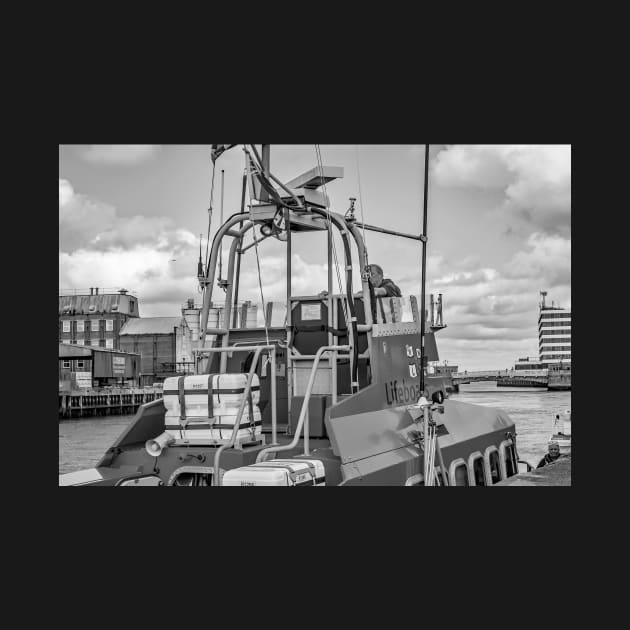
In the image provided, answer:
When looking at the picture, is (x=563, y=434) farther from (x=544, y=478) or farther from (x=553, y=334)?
(x=553, y=334)

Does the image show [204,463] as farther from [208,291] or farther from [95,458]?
[95,458]

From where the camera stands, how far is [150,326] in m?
71.3

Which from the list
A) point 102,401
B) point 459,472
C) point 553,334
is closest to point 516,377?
point 553,334

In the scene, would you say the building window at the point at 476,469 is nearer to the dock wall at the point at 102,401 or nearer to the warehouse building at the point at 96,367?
the dock wall at the point at 102,401

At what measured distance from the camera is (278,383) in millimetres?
10312

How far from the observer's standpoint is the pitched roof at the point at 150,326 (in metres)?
70.7

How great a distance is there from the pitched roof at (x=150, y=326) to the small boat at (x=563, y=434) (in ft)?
166

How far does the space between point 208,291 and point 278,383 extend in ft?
5.53

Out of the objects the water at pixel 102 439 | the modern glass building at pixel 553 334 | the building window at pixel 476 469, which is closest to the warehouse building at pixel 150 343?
the water at pixel 102 439

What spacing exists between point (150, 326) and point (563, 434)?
54609 mm

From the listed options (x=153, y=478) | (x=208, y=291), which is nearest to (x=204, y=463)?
(x=153, y=478)

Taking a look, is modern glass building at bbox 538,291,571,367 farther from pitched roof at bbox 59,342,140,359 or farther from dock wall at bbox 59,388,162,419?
pitched roof at bbox 59,342,140,359

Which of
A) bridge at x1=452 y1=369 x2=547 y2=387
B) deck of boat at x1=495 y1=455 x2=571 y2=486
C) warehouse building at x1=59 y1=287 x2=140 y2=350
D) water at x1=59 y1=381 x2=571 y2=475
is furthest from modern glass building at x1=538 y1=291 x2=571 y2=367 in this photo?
warehouse building at x1=59 y1=287 x2=140 y2=350

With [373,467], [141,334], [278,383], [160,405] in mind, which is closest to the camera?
[373,467]
